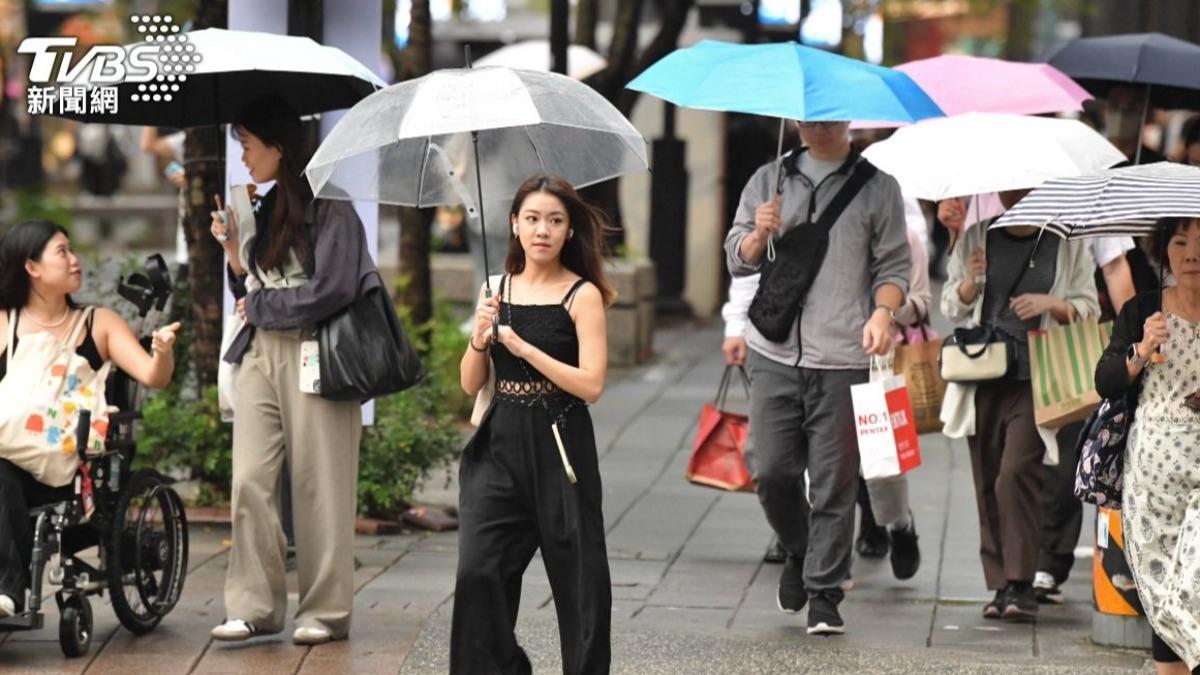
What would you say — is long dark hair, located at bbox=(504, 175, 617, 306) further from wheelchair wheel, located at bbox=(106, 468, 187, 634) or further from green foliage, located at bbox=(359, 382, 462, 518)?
green foliage, located at bbox=(359, 382, 462, 518)

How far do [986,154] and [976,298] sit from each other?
665 millimetres

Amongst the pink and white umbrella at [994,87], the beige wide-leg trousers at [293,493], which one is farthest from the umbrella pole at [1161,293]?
the beige wide-leg trousers at [293,493]

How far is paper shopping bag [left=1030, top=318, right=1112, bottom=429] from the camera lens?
7.60m

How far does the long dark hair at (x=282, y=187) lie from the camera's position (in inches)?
279

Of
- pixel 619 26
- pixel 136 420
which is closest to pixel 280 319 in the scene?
pixel 136 420

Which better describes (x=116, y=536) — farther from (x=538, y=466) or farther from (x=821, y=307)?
(x=821, y=307)

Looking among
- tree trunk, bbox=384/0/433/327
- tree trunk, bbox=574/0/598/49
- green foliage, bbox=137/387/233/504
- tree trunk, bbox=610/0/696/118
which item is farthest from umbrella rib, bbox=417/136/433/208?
tree trunk, bbox=574/0/598/49

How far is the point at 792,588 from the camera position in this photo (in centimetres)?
776

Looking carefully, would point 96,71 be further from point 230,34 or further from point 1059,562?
point 1059,562

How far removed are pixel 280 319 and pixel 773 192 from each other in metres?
1.88

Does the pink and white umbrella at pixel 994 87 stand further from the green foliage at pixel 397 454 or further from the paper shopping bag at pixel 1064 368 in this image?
the green foliage at pixel 397 454

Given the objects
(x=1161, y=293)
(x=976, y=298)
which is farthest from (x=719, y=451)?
(x=1161, y=293)

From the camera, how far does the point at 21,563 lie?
22.4 feet

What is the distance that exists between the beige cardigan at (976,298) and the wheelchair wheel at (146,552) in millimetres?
2966
